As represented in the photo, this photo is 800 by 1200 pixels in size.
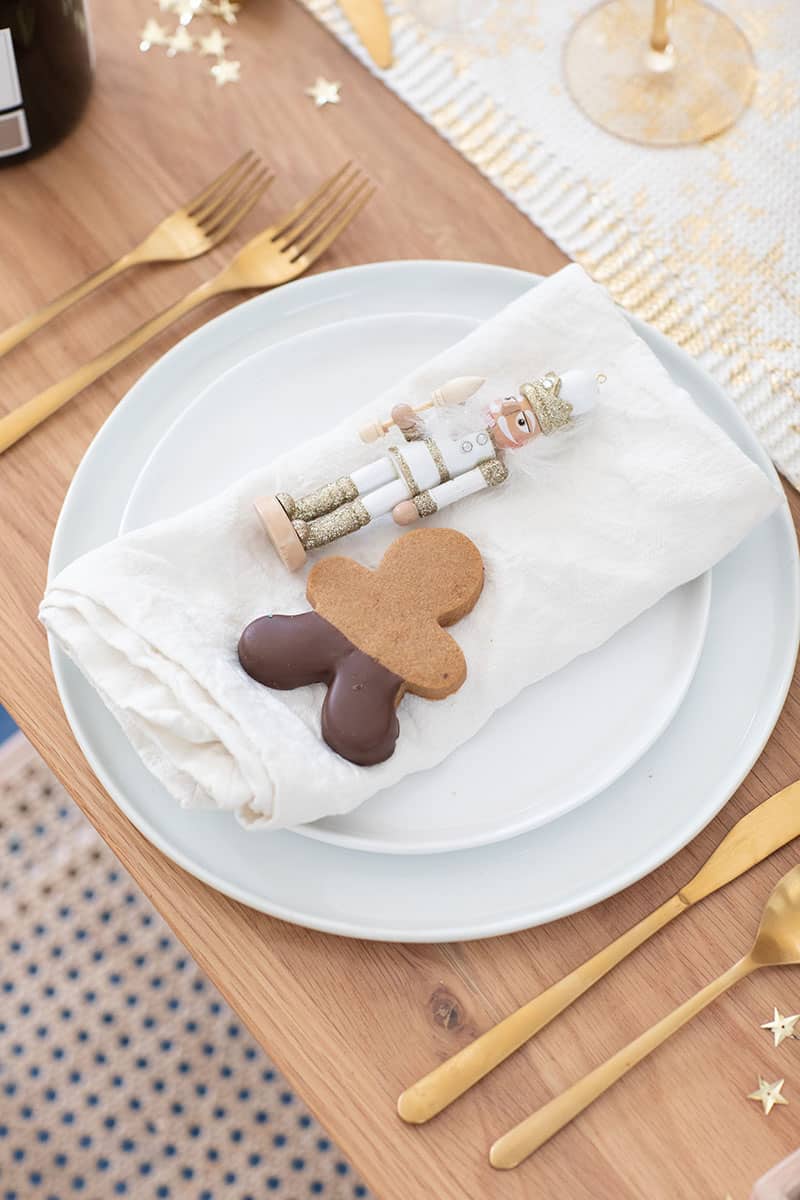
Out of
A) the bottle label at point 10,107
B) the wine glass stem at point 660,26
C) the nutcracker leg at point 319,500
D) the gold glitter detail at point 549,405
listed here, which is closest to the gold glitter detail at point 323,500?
the nutcracker leg at point 319,500

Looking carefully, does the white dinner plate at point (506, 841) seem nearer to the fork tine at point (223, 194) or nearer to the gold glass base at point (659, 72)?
the fork tine at point (223, 194)

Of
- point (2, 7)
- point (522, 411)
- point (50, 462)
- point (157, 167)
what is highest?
point (2, 7)

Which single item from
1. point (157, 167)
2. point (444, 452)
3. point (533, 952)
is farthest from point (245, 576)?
point (157, 167)

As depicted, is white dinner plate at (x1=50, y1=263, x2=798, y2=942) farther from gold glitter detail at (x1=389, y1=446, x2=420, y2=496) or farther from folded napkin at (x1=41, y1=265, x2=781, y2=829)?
gold glitter detail at (x1=389, y1=446, x2=420, y2=496)

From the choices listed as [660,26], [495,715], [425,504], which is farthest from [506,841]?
[660,26]

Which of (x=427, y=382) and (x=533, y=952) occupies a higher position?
(x=427, y=382)

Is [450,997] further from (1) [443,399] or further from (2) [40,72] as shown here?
(2) [40,72]

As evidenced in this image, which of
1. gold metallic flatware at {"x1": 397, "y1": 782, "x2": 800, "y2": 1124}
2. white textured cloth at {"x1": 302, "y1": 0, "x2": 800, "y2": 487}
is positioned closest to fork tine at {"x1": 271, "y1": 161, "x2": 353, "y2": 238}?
white textured cloth at {"x1": 302, "y1": 0, "x2": 800, "y2": 487}

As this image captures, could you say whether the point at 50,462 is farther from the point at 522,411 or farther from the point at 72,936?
the point at 72,936
